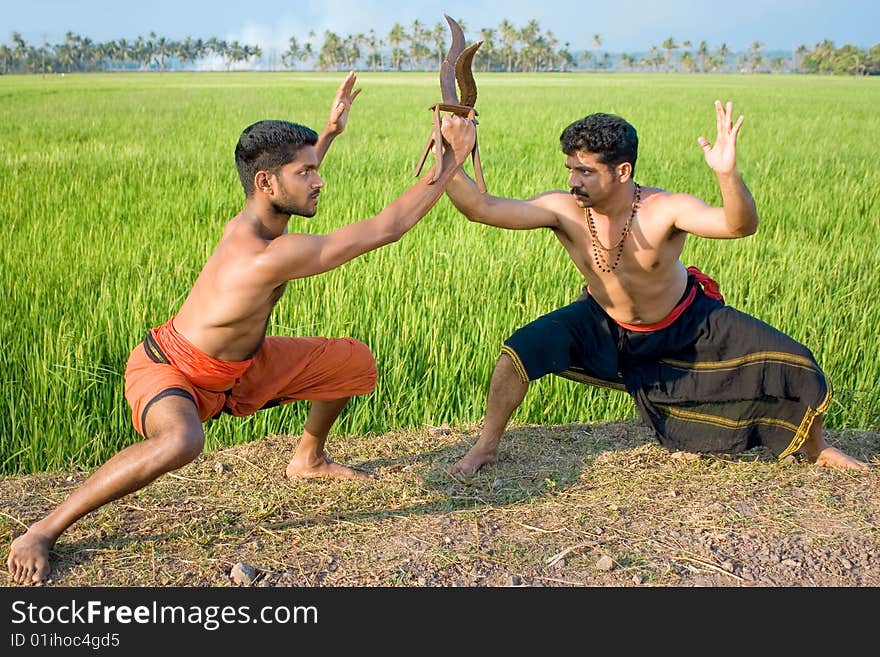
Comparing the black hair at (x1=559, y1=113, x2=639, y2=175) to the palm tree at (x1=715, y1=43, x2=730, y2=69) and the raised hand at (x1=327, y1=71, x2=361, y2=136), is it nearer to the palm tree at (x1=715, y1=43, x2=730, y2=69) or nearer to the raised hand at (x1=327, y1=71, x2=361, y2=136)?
the raised hand at (x1=327, y1=71, x2=361, y2=136)

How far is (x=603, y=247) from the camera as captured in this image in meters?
3.46

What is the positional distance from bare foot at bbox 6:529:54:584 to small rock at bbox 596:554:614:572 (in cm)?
153

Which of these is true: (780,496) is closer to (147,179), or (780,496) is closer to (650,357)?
(650,357)

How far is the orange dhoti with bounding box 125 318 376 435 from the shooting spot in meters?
2.86

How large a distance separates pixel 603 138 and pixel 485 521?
132cm

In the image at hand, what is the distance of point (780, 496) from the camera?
329 centimetres

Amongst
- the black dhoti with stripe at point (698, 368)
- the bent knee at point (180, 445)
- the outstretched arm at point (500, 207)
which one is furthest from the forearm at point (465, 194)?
the bent knee at point (180, 445)

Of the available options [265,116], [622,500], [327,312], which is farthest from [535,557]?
[265,116]

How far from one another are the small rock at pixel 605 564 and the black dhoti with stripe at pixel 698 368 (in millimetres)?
823

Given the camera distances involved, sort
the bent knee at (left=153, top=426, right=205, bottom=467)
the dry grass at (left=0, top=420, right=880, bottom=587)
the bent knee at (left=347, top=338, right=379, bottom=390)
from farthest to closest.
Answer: the bent knee at (left=347, top=338, right=379, bottom=390) < the dry grass at (left=0, top=420, right=880, bottom=587) < the bent knee at (left=153, top=426, right=205, bottom=467)

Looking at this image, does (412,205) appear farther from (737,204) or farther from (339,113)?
(737,204)

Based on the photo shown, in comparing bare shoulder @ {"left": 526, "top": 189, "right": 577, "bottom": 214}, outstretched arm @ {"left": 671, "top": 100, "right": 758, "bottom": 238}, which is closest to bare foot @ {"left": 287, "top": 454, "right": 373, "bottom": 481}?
bare shoulder @ {"left": 526, "top": 189, "right": 577, "bottom": 214}

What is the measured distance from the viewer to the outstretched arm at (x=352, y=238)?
8.83 feet

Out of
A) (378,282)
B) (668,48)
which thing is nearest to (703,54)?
(668,48)
